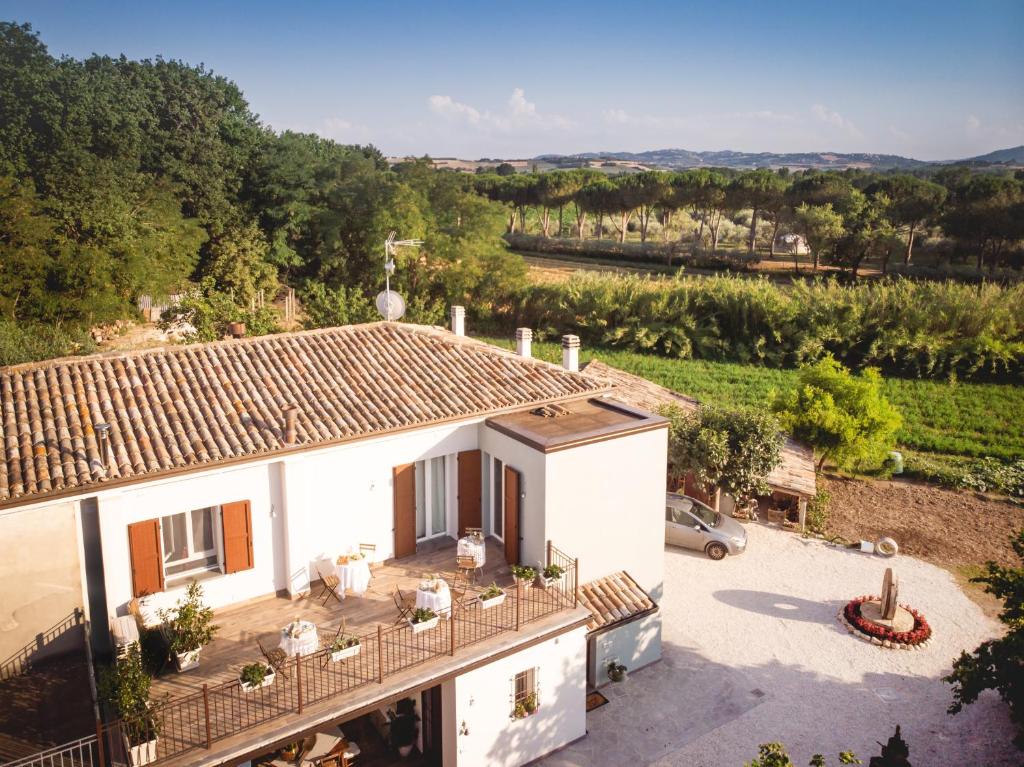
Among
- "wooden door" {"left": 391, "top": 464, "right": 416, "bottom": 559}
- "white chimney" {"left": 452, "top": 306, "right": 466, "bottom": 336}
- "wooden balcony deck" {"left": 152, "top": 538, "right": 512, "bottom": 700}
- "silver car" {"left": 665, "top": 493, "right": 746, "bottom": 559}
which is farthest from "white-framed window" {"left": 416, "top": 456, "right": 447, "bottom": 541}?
"silver car" {"left": 665, "top": 493, "right": 746, "bottom": 559}

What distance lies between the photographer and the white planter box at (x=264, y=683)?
1014 centimetres

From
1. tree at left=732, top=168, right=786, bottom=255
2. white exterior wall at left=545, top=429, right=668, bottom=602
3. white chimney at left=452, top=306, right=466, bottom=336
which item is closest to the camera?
white exterior wall at left=545, top=429, right=668, bottom=602

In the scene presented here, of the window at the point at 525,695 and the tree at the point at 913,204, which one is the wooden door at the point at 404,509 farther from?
the tree at the point at 913,204

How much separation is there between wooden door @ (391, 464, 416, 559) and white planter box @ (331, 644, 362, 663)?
313 cm

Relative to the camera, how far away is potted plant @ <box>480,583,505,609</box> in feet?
40.3

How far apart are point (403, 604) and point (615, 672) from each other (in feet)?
15.5

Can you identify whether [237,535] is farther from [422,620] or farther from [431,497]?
[431,497]

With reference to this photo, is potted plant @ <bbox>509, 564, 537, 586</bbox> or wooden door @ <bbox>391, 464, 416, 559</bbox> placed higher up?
wooden door @ <bbox>391, 464, 416, 559</bbox>

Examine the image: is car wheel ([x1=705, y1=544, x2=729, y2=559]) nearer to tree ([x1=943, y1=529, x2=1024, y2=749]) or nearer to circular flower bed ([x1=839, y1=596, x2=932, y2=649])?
circular flower bed ([x1=839, y1=596, x2=932, y2=649])

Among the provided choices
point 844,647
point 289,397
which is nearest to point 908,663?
point 844,647

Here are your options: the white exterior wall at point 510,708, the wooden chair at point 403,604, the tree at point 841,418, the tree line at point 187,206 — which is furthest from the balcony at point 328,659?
the tree line at point 187,206

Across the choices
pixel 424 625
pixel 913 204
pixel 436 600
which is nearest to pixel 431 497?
pixel 436 600

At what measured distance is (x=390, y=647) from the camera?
11.5 meters

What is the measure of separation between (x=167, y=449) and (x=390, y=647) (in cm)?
456
